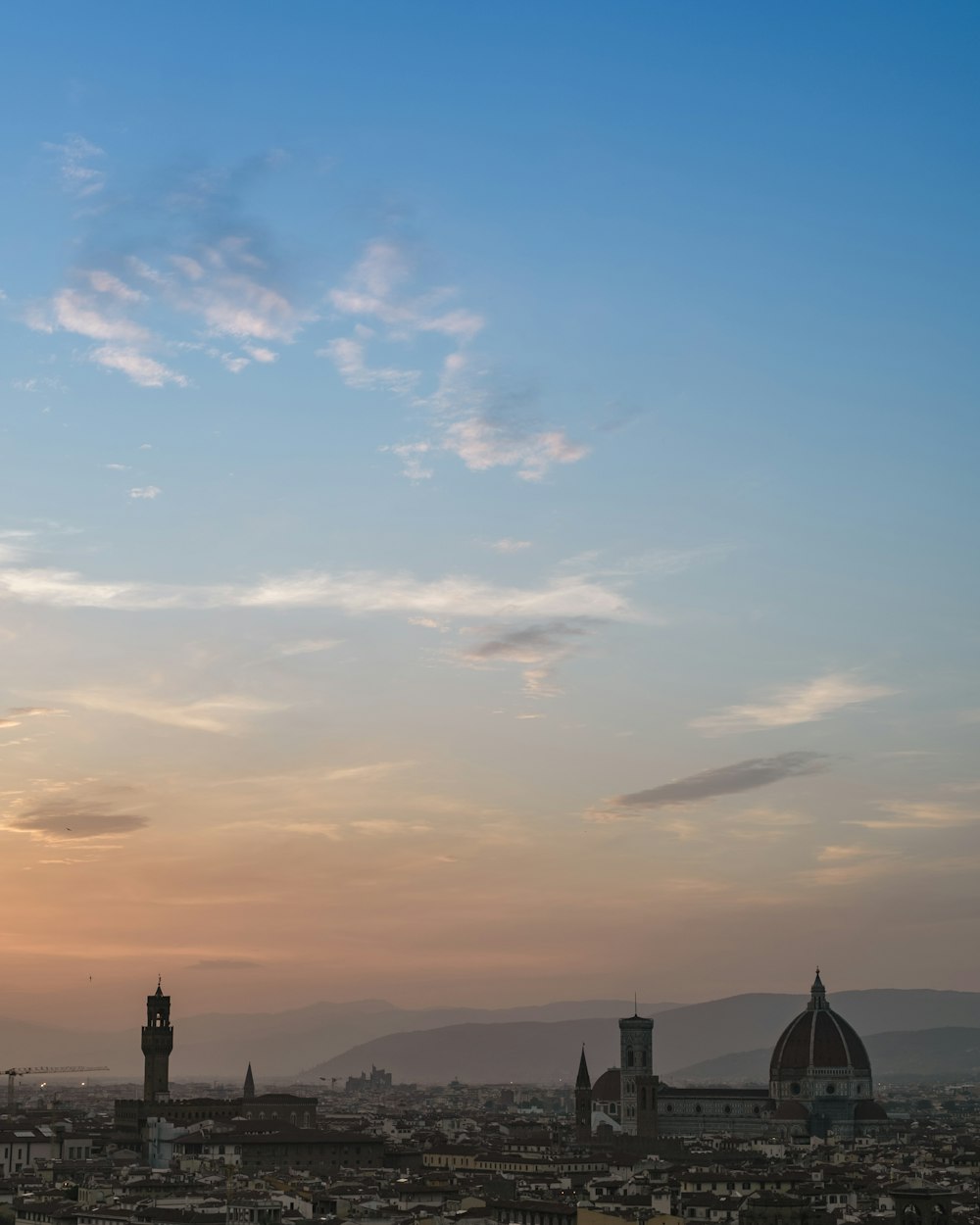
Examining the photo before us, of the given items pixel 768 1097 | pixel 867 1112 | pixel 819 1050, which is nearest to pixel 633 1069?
pixel 768 1097

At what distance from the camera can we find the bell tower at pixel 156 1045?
15950cm

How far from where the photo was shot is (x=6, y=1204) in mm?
92312

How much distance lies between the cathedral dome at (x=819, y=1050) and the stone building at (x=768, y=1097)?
0.33 feet

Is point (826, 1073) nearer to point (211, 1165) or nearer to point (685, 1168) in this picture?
point (685, 1168)

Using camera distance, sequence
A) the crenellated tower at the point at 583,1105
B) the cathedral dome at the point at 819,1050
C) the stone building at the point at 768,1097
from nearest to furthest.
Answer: the crenellated tower at the point at 583,1105 → the stone building at the point at 768,1097 → the cathedral dome at the point at 819,1050

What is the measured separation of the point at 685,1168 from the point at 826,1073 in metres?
72.0

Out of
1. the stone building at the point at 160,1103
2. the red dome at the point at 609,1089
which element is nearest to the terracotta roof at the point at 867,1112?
the red dome at the point at 609,1089

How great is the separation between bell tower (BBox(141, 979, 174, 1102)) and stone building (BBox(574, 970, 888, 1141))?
40.4 m

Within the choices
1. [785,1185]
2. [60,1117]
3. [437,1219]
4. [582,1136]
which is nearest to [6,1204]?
[437,1219]

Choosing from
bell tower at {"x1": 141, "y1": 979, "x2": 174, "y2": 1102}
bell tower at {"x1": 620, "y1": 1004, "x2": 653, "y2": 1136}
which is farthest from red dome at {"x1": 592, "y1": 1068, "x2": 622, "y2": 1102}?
bell tower at {"x1": 141, "y1": 979, "x2": 174, "y2": 1102}

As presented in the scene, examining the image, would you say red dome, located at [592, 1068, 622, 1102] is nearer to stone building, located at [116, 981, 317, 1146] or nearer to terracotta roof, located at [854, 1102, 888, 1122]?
terracotta roof, located at [854, 1102, 888, 1122]

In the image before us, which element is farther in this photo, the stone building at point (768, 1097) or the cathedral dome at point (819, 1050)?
the cathedral dome at point (819, 1050)

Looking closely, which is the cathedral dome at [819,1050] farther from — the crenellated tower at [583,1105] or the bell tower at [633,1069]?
the crenellated tower at [583,1105]

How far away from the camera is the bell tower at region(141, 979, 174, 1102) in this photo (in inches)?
6280
